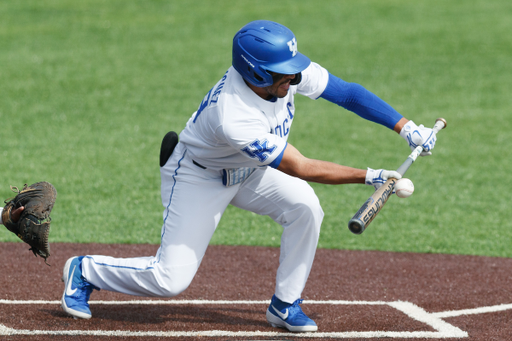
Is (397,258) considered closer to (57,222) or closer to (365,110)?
(365,110)

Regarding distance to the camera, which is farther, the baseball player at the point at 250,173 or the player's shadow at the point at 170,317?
the player's shadow at the point at 170,317

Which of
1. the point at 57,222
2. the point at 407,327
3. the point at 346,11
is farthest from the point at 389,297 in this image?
the point at 346,11

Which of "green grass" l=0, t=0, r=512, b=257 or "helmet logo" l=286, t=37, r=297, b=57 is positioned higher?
"helmet logo" l=286, t=37, r=297, b=57

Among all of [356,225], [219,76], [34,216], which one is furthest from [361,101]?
[219,76]

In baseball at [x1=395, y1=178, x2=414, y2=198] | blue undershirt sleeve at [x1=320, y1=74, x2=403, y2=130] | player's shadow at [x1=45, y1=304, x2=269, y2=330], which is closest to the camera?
baseball at [x1=395, y1=178, x2=414, y2=198]

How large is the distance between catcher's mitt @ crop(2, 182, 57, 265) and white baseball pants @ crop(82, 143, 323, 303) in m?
0.41

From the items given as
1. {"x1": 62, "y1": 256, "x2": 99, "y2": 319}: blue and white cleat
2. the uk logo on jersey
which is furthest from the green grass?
the uk logo on jersey

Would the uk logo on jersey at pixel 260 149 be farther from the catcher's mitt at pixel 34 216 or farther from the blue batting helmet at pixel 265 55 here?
the catcher's mitt at pixel 34 216

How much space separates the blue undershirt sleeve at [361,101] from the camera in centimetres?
473

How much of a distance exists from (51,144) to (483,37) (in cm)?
1263

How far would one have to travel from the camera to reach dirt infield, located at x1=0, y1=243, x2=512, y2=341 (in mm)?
4379

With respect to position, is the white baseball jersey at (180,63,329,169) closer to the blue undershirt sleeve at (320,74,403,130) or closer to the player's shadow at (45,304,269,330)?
the blue undershirt sleeve at (320,74,403,130)

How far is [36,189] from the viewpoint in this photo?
441cm

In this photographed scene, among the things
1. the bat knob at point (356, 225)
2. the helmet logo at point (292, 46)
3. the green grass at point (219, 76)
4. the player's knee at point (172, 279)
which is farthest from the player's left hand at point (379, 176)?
the green grass at point (219, 76)
